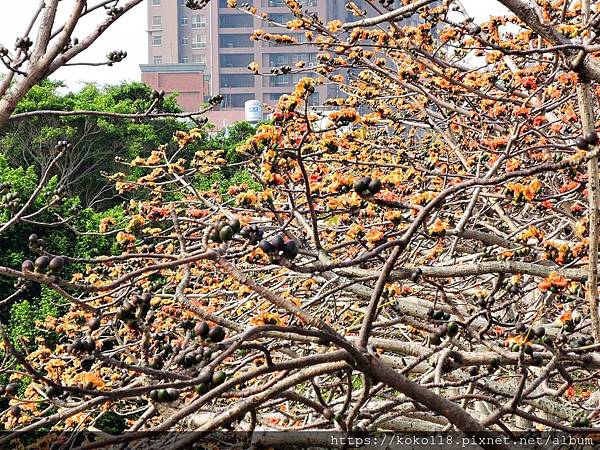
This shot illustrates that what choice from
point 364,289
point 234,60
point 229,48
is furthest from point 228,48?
point 364,289

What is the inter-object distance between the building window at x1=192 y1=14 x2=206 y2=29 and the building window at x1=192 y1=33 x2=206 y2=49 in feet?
1.99

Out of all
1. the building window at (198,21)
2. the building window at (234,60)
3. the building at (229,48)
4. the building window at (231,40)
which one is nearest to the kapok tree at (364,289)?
the building at (229,48)

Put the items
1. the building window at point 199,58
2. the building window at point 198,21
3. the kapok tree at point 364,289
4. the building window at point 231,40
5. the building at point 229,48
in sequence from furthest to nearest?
the building window at point 198,21, the building window at point 199,58, the building window at point 231,40, the building at point 229,48, the kapok tree at point 364,289

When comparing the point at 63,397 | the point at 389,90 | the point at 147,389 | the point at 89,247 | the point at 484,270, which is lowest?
the point at 89,247

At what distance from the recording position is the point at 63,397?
2.23 m

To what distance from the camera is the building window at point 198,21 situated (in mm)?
52969

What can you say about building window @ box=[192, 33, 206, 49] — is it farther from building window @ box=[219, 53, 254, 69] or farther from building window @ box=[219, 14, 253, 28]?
building window @ box=[219, 53, 254, 69]

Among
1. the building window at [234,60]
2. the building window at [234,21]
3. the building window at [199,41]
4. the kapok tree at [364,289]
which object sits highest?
the building window at [234,21]

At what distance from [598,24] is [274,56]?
49.7 m

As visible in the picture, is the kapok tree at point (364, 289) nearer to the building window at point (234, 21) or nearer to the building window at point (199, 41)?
the building window at point (234, 21)

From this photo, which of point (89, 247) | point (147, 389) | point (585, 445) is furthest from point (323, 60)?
point (89, 247)

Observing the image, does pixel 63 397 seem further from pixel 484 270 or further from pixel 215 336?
pixel 484 270

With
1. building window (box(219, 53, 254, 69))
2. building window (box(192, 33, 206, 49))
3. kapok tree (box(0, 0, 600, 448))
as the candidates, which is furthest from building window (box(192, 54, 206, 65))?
kapok tree (box(0, 0, 600, 448))

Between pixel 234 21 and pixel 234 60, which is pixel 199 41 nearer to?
pixel 234 21
